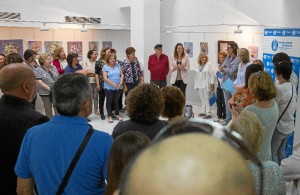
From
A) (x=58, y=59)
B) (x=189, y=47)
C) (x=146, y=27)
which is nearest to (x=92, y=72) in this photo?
(x=58, y=59)

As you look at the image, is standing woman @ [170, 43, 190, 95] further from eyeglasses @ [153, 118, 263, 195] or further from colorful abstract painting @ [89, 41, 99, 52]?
eyeglasses @ [153, 118, 263, 195]

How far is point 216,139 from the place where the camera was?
50 centimetres

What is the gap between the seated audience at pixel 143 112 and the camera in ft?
9.18

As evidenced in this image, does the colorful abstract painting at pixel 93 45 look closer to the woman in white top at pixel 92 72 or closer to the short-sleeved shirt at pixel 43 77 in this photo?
the woman in white top at pixel 92 72

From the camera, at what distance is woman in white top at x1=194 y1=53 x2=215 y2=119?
888 cm

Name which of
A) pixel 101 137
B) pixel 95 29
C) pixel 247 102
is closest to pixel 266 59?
pixel 247 102

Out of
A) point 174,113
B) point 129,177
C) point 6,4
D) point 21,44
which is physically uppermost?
point 6,4

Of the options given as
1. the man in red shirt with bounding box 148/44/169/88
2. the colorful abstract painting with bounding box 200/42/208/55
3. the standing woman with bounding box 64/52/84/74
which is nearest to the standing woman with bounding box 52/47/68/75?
→ the standing woman with bounding box 64/52/84/74

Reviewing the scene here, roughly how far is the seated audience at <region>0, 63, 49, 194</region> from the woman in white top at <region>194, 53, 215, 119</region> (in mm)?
6714

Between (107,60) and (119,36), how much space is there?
4.79 m

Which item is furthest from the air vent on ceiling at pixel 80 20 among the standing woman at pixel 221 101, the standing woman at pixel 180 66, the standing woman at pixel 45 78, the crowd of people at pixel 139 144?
the crowd of people at pixel 139 144

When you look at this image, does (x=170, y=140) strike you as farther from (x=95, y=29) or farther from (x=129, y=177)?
(x=95, y=29)

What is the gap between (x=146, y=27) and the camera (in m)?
10.9

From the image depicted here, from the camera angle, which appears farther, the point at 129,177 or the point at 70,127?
the point at 70,127
